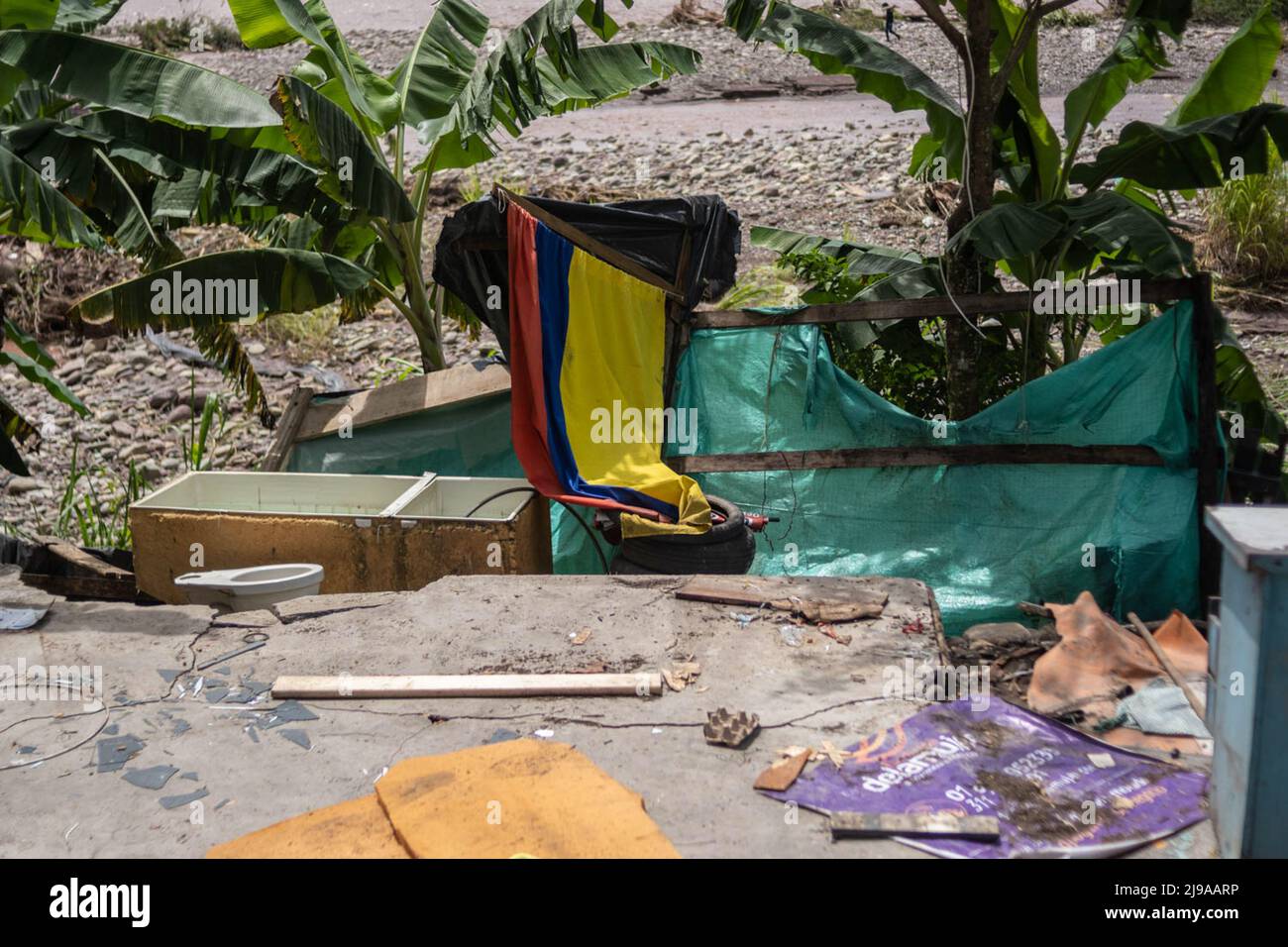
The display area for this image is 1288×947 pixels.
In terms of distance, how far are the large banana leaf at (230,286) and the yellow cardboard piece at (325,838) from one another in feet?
13.4

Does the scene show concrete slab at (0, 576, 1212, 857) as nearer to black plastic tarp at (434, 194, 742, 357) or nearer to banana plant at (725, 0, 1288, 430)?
black plastic tarp at (434, 194, 742, 357)

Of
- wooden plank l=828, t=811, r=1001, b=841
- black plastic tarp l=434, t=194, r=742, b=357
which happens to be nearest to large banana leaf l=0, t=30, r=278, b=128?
black plastic tarp l=434, t=194, r=742, b=357

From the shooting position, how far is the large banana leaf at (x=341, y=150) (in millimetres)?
6250

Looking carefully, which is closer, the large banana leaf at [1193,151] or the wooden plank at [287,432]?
the large banana leaf at [1193,151]

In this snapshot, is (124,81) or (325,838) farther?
(124,81)

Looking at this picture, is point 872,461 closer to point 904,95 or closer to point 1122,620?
point 1122,620

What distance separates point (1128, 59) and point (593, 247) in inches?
133

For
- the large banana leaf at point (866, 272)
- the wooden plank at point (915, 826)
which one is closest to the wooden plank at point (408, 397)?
the large banana leaf at point (866, 272)

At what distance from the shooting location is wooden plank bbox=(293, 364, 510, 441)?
7.37m

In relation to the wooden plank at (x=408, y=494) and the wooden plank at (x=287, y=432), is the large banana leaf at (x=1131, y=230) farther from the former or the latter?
the wooden plank at (x=287, y=432)

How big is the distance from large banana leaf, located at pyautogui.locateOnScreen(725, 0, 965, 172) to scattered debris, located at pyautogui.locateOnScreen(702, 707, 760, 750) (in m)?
4.24

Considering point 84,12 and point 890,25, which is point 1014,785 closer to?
point 84,12

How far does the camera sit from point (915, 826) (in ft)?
11.2

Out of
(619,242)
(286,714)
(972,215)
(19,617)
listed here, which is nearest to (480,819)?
(286,714)
